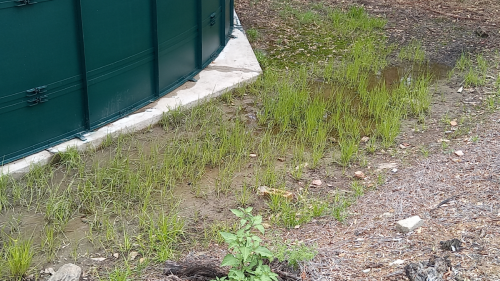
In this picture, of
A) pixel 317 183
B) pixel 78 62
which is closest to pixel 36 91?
pixel 78 62

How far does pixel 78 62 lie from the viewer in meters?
5.56

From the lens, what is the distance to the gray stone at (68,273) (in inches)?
148

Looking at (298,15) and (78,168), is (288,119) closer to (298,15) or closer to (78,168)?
(78,168)

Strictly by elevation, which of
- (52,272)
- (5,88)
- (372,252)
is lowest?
(52,272)

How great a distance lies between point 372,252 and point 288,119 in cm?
276

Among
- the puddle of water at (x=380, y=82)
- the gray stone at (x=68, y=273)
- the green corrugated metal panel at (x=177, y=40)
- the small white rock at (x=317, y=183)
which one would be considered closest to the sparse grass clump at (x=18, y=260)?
the gray stone at (x=68, y=273)

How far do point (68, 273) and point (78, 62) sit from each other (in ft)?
7.93

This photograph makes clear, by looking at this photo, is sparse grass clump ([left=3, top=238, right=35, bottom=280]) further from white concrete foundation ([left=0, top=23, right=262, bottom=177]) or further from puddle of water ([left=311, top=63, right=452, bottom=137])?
puddle of water ([left=311, top=63, right=452, bottom=137])

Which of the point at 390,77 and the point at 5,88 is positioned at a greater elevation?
the point at 5,88

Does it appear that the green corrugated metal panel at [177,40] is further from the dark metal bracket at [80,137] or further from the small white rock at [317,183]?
the small white rock at [317,183]

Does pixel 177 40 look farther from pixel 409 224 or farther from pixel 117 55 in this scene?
pixel 409 224

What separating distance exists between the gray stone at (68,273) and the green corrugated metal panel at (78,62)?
175 centimetres

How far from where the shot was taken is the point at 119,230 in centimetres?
452

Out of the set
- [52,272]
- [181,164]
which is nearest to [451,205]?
[181,164]
